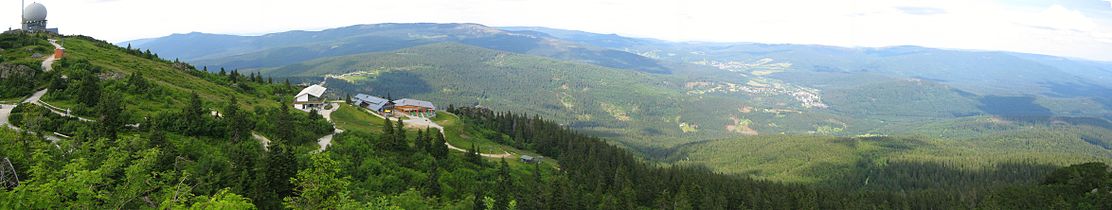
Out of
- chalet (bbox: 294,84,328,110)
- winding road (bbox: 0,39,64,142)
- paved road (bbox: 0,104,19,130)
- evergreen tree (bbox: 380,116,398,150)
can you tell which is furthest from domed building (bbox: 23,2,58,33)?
evergreen tree (bbox: 380,116,398,150)

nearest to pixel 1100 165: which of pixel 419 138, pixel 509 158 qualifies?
pixel 509 158

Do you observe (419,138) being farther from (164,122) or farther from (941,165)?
(941,165)

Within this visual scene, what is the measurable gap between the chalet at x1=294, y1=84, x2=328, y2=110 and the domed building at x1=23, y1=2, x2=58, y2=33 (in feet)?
166

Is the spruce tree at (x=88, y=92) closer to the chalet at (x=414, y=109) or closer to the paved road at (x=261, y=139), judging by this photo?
the paved road at (x=261, y=139)

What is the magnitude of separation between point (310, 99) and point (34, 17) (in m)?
54.9

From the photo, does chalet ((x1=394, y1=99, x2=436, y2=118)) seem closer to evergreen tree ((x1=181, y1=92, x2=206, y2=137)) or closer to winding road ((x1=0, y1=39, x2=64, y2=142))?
winding road ((x1=0, y1=39, x2=64, y2=142))

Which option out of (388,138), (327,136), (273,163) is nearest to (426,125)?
(388,138)

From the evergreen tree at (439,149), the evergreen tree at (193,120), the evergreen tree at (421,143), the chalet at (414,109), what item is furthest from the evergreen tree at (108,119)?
the chalet at (414,109)

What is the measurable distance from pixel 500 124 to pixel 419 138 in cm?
5256

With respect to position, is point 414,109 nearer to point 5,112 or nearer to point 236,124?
point 236,124

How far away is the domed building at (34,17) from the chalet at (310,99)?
50.5 meters

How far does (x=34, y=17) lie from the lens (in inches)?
3920

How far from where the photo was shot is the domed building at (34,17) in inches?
3873

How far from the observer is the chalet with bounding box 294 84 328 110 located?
296 ft
